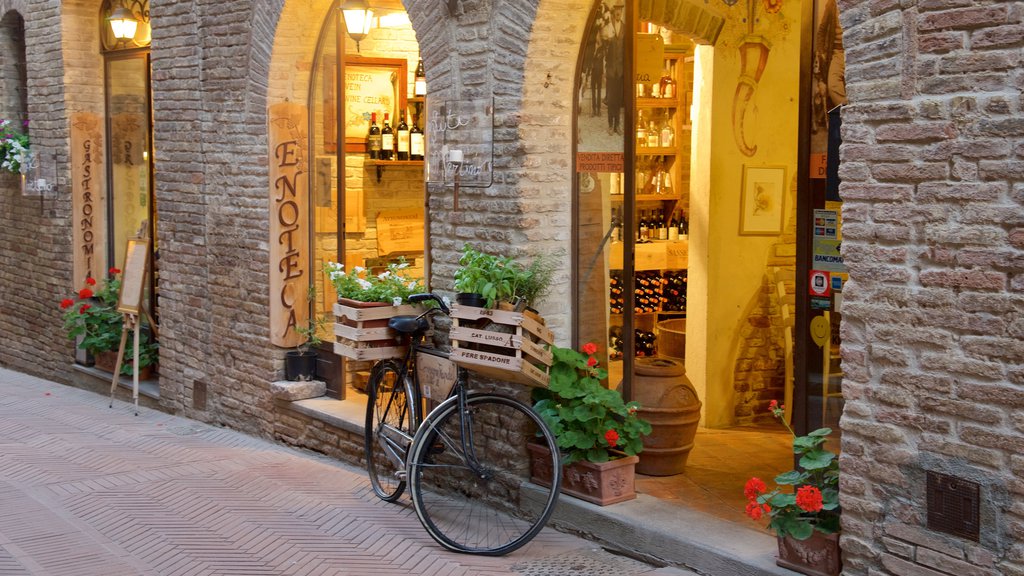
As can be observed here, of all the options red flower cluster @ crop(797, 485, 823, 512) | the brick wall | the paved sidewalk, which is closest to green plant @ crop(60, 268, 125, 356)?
the paved sidewalk

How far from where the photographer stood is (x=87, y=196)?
12.2 meters

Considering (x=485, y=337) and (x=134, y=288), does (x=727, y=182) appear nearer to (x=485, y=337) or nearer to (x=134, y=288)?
(x=485, y=337)

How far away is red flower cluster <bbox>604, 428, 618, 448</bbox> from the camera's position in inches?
247

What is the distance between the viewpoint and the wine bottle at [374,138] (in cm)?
910

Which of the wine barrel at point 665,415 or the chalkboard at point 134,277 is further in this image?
the chalkboard at point 134,277

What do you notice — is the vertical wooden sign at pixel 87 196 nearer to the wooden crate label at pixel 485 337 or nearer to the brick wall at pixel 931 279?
the wooden crate label at pixel 485 337

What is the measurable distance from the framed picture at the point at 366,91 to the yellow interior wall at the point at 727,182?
223cm

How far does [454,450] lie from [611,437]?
0.84 m

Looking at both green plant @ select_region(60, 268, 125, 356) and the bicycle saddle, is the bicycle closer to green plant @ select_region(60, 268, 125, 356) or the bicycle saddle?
the bicycle saddle

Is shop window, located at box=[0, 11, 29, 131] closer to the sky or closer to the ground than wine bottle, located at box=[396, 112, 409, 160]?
closer to the sky

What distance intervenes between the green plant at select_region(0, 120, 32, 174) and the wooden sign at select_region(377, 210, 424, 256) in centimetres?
528

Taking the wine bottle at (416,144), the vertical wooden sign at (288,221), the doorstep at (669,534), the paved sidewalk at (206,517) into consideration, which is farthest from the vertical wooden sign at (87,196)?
the doorstep at (669,534)

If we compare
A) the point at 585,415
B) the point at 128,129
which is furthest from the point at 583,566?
the point at 128,129

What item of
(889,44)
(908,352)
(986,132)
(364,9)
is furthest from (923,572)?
(364,9)
